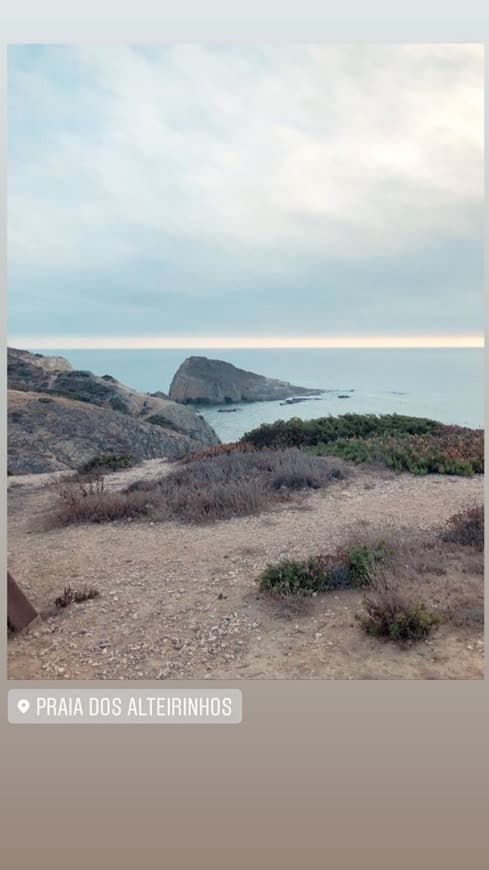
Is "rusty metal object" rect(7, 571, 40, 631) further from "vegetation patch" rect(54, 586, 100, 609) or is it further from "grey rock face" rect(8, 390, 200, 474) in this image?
"grey rock face" rect(8, 390, 200, 474)

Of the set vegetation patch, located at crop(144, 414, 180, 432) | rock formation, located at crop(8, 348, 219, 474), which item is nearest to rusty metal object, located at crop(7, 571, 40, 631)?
rock formation, located at crop(8, 348, 219, 474)

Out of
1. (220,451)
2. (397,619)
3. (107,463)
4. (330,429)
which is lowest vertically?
(397,619)

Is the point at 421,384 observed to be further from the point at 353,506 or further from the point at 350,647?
the point at 350,647

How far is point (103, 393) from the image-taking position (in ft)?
72.6

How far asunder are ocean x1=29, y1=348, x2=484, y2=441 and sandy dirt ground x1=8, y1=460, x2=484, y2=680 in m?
1.58

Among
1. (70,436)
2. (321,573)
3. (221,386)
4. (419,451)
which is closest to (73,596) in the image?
(321,573)

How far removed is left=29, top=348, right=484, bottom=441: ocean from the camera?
6559 millimetres

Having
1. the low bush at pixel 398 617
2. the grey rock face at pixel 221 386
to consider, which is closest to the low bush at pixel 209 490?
the low bush at pixel 398 617

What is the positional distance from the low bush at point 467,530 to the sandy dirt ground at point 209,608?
0.46 meters

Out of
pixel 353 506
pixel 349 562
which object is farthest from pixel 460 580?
pixel 353 506

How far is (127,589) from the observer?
196 inches

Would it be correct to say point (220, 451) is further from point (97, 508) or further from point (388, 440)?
point (97, 508)

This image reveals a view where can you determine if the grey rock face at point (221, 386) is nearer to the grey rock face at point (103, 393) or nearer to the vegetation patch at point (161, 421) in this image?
the grey rock face at point (103, 393)

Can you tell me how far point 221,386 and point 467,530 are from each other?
12804mm
